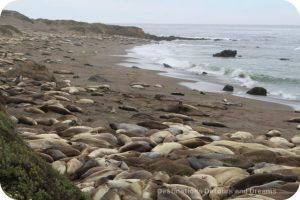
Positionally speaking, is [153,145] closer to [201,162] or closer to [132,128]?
[201,162]

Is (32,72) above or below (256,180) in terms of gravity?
below

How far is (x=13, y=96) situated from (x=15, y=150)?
21.7 feet

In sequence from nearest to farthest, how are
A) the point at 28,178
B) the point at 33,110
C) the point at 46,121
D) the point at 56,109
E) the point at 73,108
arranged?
the point at 28,178
the point at 46,121
the point at 33,110
the point at 56,109
the point at 73,108

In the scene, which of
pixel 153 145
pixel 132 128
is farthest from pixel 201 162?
pixel 132 128

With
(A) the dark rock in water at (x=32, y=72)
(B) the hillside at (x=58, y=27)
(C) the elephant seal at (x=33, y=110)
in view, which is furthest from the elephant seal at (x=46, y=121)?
(B) the hillside at (x=58, y=27)

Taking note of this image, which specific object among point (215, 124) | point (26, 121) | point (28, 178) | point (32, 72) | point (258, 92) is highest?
point (28, 178)

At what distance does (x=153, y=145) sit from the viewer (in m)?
6.31

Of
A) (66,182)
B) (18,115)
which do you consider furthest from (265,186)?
(18,115)

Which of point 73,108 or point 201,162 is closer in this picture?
point 201,162

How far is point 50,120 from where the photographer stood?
303 inches

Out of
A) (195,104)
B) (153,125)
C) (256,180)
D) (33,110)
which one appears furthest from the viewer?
(195,104)

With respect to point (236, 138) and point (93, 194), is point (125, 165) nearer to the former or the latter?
point (93, 194)

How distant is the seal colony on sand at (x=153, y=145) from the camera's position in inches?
174

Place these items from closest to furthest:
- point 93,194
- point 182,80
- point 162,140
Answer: point 93,194 < point 162,140 < point 182,80
